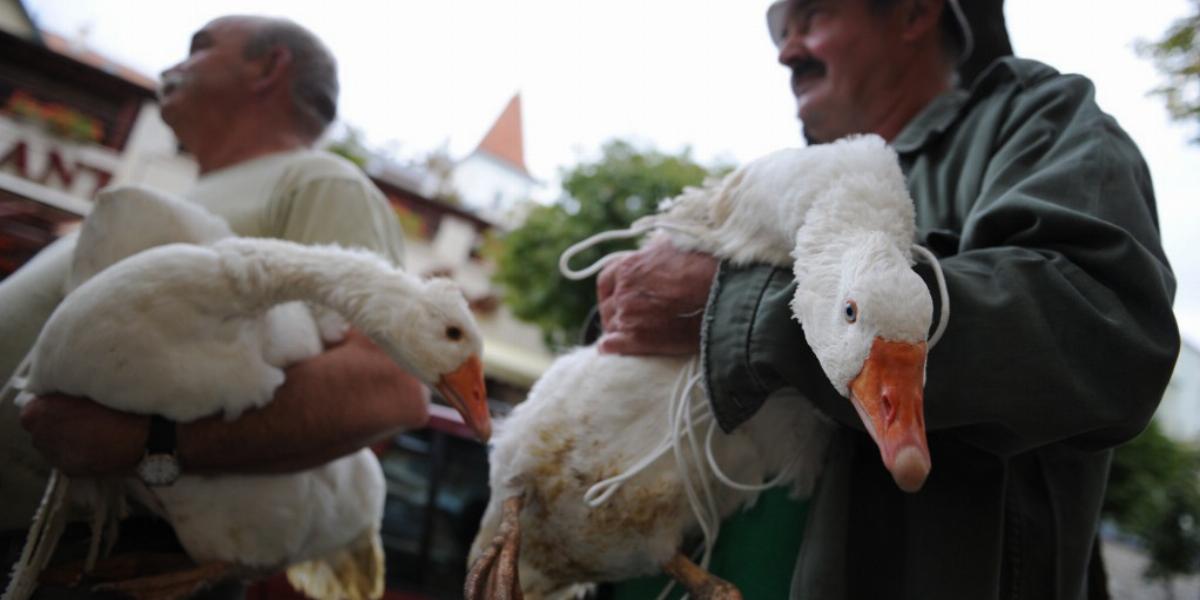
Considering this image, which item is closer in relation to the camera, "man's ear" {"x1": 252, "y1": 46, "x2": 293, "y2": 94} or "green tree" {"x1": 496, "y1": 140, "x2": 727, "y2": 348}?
"man's ear" {"x1": 252, "y1": 46, "x2": 293, "y2": 94}

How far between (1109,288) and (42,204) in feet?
14.3

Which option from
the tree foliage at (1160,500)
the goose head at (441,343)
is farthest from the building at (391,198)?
the tree foliage at (1160,500)

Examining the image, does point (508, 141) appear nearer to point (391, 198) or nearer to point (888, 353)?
point (391, 198)

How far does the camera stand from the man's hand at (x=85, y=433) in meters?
1.36

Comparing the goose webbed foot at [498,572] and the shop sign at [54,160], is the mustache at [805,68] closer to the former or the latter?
the goose webbed foot at [498,572]

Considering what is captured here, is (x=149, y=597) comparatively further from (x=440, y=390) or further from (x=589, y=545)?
(x=589, y=545)

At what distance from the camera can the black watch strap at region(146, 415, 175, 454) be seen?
4.57 ft

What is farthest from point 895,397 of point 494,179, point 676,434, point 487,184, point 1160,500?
point 487,184

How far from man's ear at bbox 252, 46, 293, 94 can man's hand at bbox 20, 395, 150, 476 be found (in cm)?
107

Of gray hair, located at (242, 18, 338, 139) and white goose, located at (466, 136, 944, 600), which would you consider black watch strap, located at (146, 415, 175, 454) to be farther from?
gray hair, located at (242, 18, 338, 139)

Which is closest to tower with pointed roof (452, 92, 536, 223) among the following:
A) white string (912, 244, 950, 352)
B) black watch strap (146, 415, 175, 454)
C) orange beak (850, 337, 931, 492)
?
black watch strap (146, 415, 175, 454)

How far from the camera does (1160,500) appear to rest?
9.55 metres

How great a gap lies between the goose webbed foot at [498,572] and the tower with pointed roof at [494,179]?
1031 centimetres

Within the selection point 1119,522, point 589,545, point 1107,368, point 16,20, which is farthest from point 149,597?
point 1119,522
